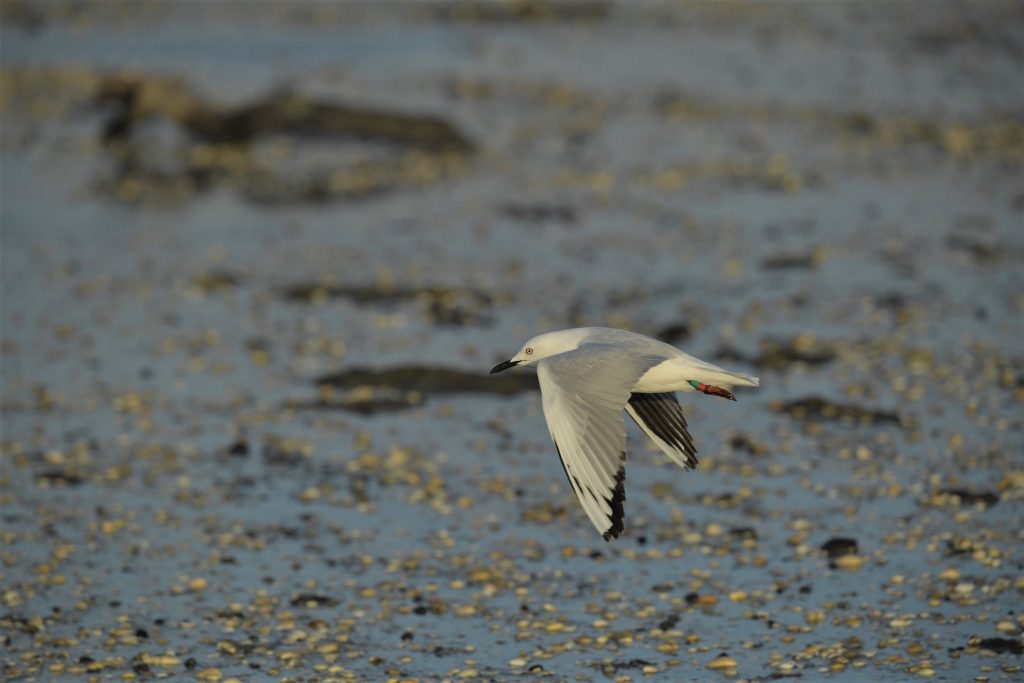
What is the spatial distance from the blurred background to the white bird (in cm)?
131

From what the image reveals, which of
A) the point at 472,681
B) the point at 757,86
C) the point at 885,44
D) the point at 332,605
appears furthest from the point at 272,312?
the point at 885,44

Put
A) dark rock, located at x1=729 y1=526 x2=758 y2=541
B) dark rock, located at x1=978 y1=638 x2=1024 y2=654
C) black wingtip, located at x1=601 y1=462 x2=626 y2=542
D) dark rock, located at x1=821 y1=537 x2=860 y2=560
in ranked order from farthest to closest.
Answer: dark rock, located at x1=729 y1=526 x2=758 y2=541 < dark rock, located at x1=821 y1=537 x2=860 y2=560 < dark rock, located at x1=978 y1=638 x2=1024 y2=654 < black wingtip, located at x1=601 y1=462 x2=626 y2=542

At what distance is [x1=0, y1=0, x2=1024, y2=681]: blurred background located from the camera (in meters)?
10.4

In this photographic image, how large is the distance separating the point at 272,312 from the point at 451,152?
6.96 m

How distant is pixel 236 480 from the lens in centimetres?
1281

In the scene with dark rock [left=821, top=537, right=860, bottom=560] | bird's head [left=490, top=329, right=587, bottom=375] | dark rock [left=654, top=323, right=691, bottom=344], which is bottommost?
dark rock [left=821, top=537, right=860, bottom=560]

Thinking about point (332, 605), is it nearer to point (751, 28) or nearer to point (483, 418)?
point (483, 418)

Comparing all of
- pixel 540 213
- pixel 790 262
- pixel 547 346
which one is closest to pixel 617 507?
pixel 547 346

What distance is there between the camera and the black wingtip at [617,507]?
8.36 meters

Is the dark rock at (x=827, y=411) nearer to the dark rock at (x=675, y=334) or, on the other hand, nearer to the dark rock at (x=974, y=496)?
the dark rock at (x=974, y=496)

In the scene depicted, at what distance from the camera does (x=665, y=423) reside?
9.98 metres

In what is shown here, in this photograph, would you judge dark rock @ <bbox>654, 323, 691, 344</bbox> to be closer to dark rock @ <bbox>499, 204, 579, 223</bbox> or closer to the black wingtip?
dark rock @ <bbox>499, 204, 579, 223</bbox>

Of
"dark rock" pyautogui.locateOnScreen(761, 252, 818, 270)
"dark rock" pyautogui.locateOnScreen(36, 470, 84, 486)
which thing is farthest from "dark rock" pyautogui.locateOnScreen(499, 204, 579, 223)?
"dark rock" pyautogui.locateOnScreen(36, 470, 84, 486)

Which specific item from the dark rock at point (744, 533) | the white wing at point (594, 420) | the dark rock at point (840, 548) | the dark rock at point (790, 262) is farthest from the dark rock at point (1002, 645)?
the dark rock at point (790, 262)
